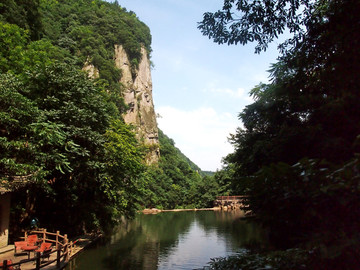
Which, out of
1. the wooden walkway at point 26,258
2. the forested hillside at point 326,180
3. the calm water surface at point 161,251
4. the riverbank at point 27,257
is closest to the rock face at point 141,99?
the calm water surface at point 161,251

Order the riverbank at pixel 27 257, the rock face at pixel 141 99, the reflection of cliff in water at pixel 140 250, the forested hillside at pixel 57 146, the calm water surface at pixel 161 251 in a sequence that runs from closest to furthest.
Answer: the riverbank at pixel 27 257 < the forested hillside at pixel 57 146 < the calm water surface at pixel 161 251 < the reflection of cliff in water at pixel 140 250 < the rock face at pixel 141 99

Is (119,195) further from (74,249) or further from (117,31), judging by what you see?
(117,31)

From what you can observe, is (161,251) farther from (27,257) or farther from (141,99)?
(141,99)

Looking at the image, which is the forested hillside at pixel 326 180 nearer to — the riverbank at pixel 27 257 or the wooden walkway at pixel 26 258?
the riverbank at pixel 27 257

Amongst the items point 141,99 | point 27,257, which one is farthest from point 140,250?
point 141,99

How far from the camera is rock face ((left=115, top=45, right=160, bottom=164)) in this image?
54.8 meters

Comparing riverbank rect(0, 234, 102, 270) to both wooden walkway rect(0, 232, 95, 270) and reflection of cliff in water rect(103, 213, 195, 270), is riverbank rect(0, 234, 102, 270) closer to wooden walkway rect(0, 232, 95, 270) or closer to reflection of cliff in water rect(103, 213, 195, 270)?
wooden walkway rect(0, 232, 95, 270)

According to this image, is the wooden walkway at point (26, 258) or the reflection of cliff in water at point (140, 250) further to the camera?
the reflection of cliff in water at point (140, 250)

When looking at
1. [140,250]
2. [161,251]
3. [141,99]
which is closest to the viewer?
[161,251]

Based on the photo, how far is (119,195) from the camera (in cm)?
1623

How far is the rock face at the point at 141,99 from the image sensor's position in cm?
5475

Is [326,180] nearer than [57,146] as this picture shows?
Yes

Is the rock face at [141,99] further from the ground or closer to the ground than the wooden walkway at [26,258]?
further from the ground

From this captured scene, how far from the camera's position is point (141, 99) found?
63469 mm
